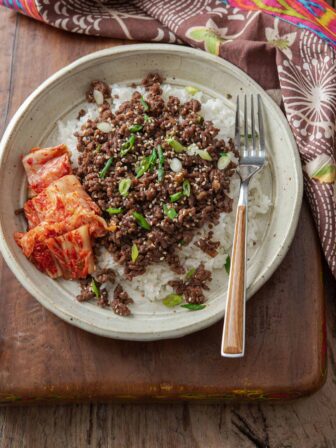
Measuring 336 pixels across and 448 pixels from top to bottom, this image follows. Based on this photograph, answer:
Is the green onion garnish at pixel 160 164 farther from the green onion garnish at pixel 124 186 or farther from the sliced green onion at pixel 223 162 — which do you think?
the sliced green onion at pixel 223 162

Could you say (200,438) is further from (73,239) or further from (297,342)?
(73,239)

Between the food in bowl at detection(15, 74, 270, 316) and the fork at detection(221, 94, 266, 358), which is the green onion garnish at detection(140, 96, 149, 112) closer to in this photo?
the food in bowl at detection(15, 74, 270, 316)

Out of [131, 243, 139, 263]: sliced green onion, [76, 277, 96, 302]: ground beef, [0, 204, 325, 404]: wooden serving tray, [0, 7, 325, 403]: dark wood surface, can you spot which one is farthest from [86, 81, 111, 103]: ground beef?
[0, 204, 325, 404]: wooden serving tray

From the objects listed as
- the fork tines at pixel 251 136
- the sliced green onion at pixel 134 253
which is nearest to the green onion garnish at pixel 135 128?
the fork tines at pixel 251 136

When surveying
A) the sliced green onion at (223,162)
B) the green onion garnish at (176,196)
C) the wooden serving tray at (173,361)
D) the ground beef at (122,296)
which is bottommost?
the wooden serving tray at (173,361)

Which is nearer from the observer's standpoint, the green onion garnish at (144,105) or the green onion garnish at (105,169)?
the green onion garnish at (105,169)
